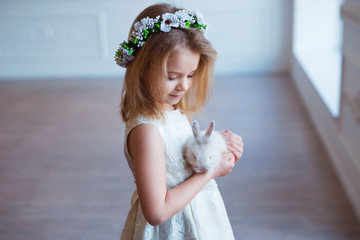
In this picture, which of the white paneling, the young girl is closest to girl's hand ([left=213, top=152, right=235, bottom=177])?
the young girl

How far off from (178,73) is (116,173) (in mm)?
1997

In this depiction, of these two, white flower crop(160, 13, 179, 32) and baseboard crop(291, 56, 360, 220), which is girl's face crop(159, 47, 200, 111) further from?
baseboard crop(291, 56, 360, 220)

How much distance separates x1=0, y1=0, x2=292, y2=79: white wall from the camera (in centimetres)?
517

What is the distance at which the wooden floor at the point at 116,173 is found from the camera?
7.69 feet

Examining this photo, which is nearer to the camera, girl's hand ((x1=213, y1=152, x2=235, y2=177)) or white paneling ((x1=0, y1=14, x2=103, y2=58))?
girl's hand ((x1=213, y1=152, x2=235, y2=177))

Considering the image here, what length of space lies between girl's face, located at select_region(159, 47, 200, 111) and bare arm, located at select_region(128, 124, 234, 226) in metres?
0.10

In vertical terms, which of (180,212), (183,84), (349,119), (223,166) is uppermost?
(183,84)

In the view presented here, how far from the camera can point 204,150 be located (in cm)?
108

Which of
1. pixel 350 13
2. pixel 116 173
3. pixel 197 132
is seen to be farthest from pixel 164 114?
pixel 116 173

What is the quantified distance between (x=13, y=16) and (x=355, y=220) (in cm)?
459

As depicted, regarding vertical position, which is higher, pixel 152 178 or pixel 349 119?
pixel 152 178

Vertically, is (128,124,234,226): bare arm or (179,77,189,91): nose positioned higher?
(179,77,189,91): nose

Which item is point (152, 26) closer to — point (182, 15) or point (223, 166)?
point (182, 15)

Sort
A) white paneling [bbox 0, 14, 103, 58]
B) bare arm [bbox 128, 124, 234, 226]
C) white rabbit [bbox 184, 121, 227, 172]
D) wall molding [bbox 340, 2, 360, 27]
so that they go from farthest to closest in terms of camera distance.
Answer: white paneling [bbox 0, 14, 103, 58], wall molding [bbox 340, 2, 360, 27], white rabbit [bbox 184, 121, 227, 172], bare arm [bbox 128, 124, 234, 226]
